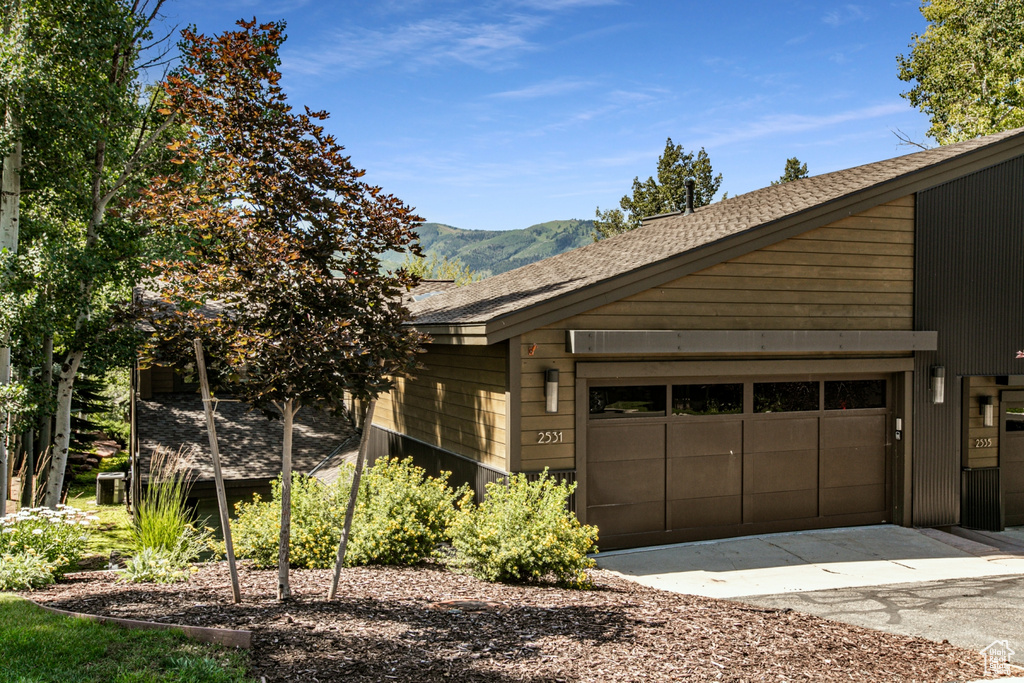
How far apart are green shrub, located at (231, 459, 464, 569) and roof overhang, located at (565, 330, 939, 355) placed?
2.42 meters

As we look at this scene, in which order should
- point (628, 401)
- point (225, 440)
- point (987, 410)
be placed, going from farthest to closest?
point (225, 440) < point (987, 410) < point (628, 401)

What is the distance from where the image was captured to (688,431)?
31.0ft

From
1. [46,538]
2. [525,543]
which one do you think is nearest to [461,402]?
[525,543]

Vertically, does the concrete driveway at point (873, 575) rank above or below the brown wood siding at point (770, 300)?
below

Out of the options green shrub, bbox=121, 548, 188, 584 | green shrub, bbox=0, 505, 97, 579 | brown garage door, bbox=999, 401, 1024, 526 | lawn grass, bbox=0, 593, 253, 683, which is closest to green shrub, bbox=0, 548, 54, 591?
green shrub, bbox=0, 505, 97, 579

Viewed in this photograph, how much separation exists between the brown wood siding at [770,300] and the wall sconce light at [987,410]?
1742 mm

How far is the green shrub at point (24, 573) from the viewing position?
685 centimetres

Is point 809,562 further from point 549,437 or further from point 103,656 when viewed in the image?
point 103,656

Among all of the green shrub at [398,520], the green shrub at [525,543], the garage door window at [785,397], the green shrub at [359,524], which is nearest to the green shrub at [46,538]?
the green shrub at [359,524]

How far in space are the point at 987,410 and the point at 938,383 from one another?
40.8 inches

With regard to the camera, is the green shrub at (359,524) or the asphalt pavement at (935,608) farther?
the green shrub at (359,524)

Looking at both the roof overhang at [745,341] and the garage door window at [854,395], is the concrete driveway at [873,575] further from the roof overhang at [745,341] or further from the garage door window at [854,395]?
the roof overhang at [745,341]

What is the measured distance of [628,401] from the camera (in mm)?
9227

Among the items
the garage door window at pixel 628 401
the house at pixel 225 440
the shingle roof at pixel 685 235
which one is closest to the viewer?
the garage door window at pixel 628 401
